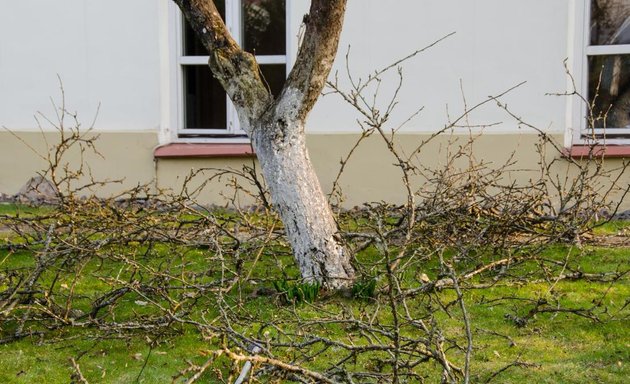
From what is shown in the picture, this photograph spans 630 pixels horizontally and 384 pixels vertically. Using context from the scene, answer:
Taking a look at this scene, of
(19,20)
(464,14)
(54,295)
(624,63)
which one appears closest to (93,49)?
(19,20)

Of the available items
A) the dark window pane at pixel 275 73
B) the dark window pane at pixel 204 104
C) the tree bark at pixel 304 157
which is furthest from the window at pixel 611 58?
the tree bark at pixel 304 157

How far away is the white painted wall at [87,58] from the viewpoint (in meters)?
9.91

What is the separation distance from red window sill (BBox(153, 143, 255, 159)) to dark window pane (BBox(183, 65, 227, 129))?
14.3 inches

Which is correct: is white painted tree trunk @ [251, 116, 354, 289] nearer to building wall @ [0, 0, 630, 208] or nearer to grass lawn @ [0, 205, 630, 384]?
grass lawn @ [0, 205, 630, 384]

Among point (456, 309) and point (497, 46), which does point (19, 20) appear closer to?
point (497, 46)

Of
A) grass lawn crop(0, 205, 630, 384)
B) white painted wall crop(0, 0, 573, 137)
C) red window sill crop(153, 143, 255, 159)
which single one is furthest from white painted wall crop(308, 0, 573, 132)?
grass lawn crop(0, 205, 630, 384)

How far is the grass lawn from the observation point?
15.4ft

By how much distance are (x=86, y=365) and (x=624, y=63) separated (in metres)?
6.54

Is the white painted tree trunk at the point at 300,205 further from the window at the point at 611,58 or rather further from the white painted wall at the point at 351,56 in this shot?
the window at the point at 611,58

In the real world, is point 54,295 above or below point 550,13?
below

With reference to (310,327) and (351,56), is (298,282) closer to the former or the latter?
(310,327)

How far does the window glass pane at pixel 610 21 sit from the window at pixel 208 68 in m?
3.19

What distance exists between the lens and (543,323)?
546 cm

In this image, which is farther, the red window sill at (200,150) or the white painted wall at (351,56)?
the red window sill at (200,150)
